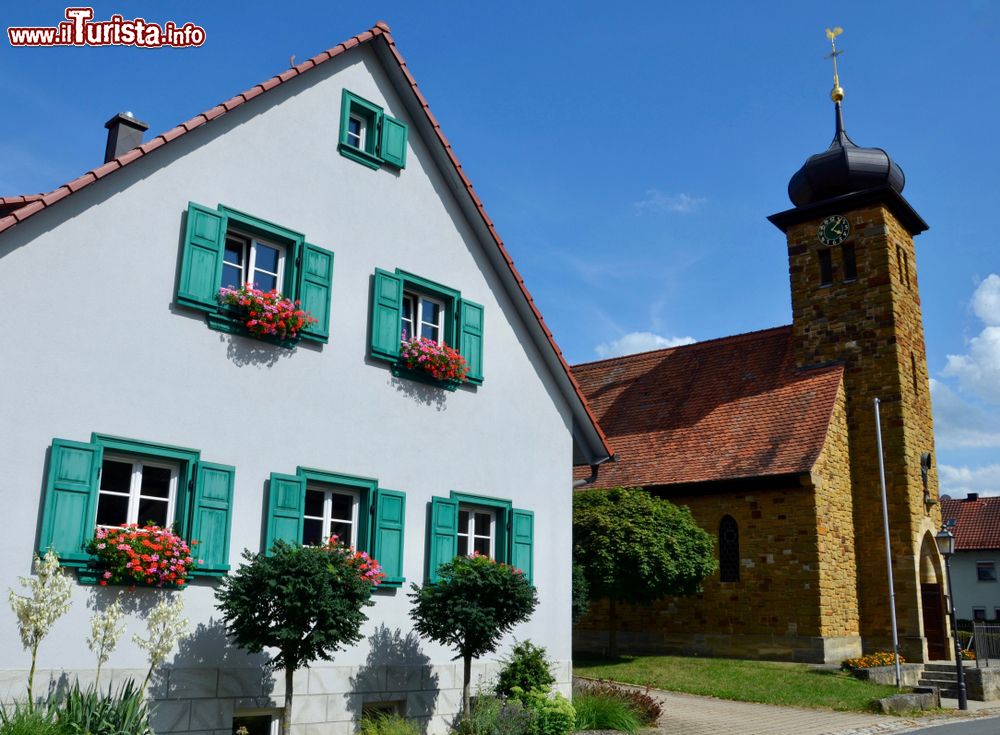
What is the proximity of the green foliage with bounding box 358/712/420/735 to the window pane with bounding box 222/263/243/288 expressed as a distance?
5.19m

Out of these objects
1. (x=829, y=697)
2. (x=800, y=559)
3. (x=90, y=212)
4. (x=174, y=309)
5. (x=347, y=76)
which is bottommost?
(x=829, y=697)

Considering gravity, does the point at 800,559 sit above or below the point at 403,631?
above

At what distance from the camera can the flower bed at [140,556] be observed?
891cm

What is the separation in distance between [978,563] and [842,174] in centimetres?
3182

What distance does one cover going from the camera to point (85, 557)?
8.83m

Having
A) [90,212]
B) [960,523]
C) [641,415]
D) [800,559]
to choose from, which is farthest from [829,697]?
[960,523]

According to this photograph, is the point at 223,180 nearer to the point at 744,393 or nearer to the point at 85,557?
the point at 85,557

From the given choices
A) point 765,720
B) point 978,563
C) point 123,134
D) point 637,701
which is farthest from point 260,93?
point 978,563

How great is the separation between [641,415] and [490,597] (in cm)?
1832

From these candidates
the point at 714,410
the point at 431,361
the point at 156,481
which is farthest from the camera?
the point at 714,410

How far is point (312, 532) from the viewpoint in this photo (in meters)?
11.3

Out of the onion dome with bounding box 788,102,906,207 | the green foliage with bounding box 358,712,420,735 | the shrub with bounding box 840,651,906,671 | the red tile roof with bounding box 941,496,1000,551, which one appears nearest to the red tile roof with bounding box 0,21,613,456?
the green foliage with bounding box 358,712,420,735

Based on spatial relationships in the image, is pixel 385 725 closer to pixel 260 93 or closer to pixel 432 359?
pixel 432 359

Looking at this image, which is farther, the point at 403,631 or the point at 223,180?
the point at 403,631
